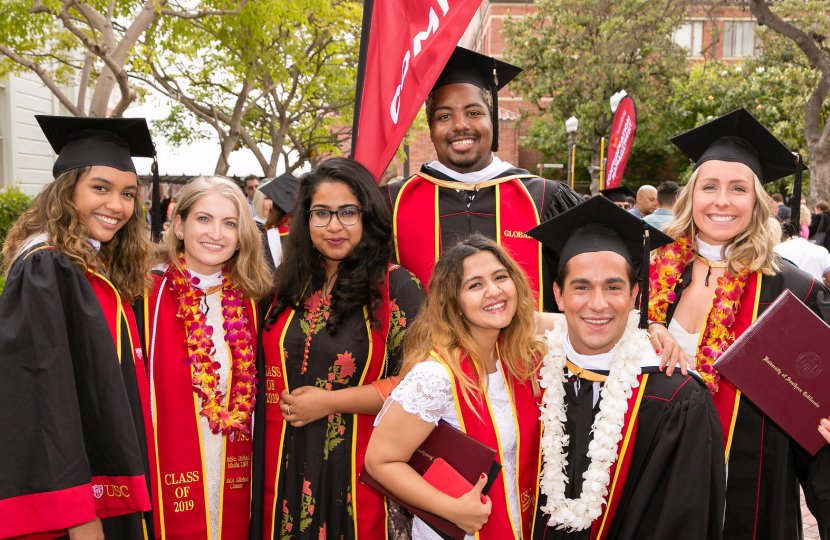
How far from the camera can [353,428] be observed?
Result: 2932 mm

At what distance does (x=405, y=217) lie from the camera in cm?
355

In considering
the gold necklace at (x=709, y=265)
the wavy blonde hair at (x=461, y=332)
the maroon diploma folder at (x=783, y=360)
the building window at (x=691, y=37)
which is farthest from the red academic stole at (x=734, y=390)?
the building window at (x=691, y=37)

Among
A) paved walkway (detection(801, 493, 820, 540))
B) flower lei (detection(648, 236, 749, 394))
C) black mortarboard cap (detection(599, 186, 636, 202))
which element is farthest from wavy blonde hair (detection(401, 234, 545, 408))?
black mortarboard cap (detection(599, 186, 636, 202))

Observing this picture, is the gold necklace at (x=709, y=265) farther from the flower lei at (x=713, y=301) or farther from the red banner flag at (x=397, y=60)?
the red banner flag at (x=397, y=60)

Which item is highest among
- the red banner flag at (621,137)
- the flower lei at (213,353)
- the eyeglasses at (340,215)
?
the red banner flag at (621,137)

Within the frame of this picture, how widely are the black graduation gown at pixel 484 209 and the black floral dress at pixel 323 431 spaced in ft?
1.93

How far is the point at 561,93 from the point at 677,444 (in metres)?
27.2

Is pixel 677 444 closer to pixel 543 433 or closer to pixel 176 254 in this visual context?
pixel 543 433

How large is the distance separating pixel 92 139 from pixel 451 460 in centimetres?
191

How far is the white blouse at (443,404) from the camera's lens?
2.42m

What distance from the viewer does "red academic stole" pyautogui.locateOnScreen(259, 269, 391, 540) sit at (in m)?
2.90

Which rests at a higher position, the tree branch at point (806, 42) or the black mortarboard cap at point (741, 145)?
the tree branch at point (806, 42)

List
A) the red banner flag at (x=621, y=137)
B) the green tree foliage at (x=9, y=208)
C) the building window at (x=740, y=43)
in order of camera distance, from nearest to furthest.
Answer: the green tree foliage at (x=9, y=208) → the red banner flag at (x=621, y=137) → the building window at (x=740, y=43)

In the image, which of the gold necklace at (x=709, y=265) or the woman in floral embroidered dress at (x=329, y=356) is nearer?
the woman in floral embroidered dress at (x=329, y=356)
